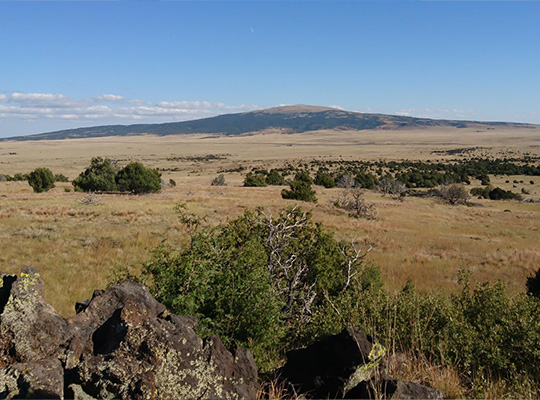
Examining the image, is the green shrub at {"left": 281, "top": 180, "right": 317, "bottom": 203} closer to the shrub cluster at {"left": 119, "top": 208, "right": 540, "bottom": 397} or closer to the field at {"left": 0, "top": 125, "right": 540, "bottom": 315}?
the field at {"left": 0, "top": 125, "right": 540, "bottom": 315}

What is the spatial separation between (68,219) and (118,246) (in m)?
9.11

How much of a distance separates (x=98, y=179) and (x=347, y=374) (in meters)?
48.9

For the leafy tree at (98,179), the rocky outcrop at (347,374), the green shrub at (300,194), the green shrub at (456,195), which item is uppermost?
the rocky outcrop at (347,374)

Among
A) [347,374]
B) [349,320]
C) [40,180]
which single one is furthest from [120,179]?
[347,374]

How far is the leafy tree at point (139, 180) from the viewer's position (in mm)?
42178

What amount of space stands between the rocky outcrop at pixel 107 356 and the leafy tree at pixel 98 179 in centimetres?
4678

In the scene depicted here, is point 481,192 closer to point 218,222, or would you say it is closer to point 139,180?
point 218,222

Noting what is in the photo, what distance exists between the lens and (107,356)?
3049 millimetres

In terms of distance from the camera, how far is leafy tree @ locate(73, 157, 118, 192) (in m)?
46.9

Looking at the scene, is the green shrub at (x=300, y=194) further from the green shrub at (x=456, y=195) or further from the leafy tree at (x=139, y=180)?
the green shrub at (x=456, y=195)

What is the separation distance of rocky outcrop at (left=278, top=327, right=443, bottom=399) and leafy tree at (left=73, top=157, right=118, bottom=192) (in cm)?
4775

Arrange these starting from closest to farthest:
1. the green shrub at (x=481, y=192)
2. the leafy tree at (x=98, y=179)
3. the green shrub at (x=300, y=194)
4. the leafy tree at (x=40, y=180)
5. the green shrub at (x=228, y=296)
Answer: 1. the green shrub at (x=228, y=296)
2. the green shrub at (x=300, y=194)
3. the leafy tree at (x=40, y=180)
4. the leafy tree at (x=98, y=179)
5. the green shrub at (x=481, y=192)

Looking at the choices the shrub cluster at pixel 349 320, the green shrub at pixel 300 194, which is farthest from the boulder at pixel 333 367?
the green shrub at pixel 300 194

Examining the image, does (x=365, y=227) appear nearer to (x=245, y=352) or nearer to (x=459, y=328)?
(x=459, y=328)
